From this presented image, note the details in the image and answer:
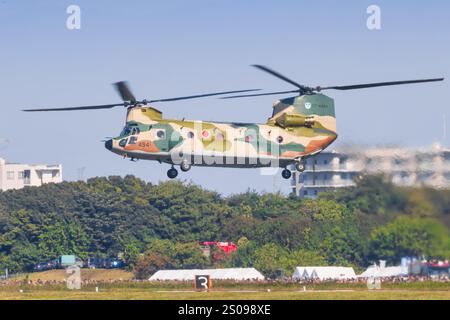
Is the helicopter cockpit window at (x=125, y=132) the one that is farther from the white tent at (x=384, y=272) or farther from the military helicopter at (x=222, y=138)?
the white tent at (x=384, y=272)

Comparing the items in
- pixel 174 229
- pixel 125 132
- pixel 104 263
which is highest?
pixel 125 132

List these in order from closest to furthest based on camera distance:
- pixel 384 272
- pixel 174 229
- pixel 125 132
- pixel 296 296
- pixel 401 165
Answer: pixel 401 165, pixel 125 132, pixel 384 272, pixel 296 296, pixel 174 229

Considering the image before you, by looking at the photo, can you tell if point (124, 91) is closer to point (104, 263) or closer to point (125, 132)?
point (125, 132)

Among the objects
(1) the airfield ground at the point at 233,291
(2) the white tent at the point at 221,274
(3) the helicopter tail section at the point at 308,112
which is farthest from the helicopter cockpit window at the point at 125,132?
(2) the white tent at the point at 221,274

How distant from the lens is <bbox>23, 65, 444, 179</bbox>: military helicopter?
3804 inches

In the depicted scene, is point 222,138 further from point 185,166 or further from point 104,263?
point 104,263

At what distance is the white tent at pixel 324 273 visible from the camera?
405ft

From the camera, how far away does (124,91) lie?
9994cm

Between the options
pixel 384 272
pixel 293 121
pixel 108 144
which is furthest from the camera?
pixel 384 272

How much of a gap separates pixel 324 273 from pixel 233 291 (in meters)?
16.3

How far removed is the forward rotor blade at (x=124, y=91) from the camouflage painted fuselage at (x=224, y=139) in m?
1.28

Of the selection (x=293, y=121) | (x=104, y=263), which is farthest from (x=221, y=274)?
(x=104, y=263)

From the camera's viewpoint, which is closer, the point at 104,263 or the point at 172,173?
the point at 172,173

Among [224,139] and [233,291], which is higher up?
[224,139]
